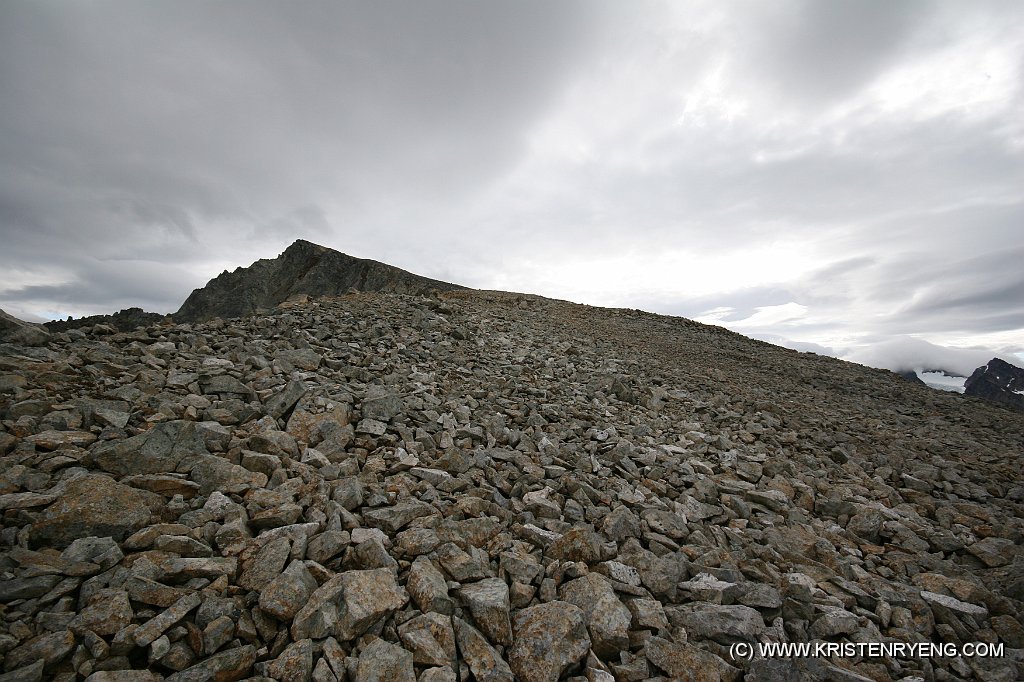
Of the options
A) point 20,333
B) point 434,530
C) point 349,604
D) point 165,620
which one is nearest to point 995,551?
point 434,530

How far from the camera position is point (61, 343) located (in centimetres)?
681

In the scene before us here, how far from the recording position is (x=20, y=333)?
6414 mm

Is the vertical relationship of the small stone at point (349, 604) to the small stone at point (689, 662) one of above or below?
above

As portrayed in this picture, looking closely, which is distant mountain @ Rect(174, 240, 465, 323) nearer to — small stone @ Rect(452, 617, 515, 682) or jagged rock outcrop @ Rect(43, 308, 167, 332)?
jagged rock outcrop @ Rect(43, 308, 167, 332)

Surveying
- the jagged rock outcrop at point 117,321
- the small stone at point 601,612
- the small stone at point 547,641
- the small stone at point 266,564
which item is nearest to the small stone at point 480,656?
the small stone at point 547,641

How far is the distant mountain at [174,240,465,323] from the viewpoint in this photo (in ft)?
89.6

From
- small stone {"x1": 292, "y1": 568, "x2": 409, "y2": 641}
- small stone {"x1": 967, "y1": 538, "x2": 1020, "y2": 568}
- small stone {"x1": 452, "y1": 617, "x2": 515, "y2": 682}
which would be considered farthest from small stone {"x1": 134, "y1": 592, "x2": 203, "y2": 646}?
small stone {"x1": 967, "y1": 538, "x2": 1020, "y2": 568}

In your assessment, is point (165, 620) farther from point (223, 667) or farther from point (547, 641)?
point (547, 641)

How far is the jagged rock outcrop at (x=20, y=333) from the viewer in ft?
20.8

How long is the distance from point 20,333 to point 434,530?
7505 millimetres

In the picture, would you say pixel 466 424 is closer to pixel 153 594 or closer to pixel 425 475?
pixel 425 475

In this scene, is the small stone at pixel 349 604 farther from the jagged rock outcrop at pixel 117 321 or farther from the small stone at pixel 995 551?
the jagged rock outcrop at pixel 117 321

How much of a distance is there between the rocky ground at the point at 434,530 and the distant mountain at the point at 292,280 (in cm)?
2015

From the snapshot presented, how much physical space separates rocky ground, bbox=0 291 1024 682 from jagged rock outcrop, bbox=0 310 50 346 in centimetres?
44
